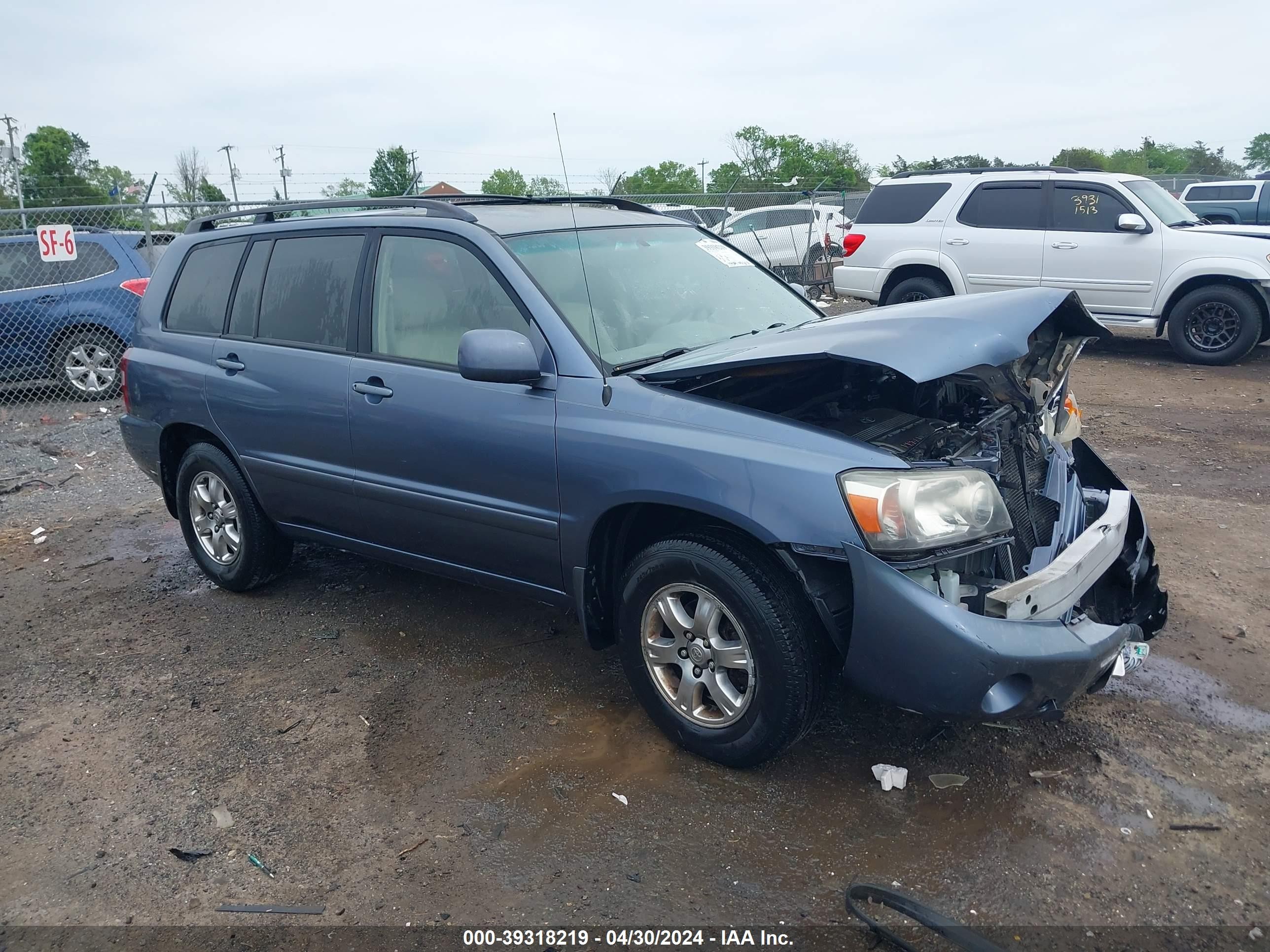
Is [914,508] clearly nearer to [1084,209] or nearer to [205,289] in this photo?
[205,289]

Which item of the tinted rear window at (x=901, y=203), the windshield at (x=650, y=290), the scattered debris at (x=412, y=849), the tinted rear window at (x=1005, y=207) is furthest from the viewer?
the tinted rear window at (x=901, y=203)

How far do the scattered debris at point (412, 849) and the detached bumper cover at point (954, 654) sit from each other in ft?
Answer: 4.65

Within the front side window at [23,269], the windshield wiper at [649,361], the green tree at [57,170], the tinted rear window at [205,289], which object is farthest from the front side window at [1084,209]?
the green tree at [57,170]

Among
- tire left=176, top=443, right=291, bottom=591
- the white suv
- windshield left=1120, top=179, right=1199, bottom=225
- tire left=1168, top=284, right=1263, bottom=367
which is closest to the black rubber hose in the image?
tire left=176, top=443, right=291, bottom=591

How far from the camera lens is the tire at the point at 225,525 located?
4750mm

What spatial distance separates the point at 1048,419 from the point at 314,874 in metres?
3.10

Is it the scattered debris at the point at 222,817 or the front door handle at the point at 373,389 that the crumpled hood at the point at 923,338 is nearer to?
the front door handle at the point at 373,389

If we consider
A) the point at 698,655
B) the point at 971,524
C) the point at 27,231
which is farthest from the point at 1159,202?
the point at 27,231

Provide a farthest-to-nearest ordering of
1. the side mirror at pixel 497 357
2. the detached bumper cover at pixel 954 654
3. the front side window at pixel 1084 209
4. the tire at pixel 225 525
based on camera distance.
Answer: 1. the front side window at pixel 1084 209
2. the tire at pixel 225 525
3. the side mirror at pixel 497 357
4. the detached bumper cover at pixel 954 654

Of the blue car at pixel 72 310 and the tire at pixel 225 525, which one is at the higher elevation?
the blue car at pixel 72 310

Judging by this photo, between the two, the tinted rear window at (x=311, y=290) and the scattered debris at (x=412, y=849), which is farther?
the tinted rear window at (x=311, y=290)

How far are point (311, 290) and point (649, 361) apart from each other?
1.77m

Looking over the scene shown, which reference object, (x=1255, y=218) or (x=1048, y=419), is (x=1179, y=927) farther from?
(x=1255, y=218)

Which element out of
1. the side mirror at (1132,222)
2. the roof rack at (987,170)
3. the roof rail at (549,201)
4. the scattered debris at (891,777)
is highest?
the roof rack at (987,170)
